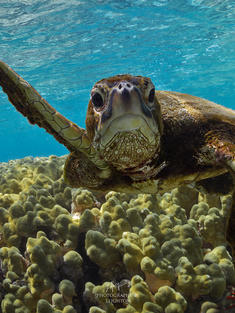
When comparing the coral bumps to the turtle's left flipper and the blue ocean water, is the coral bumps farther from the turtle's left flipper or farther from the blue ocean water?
the blue ocean water

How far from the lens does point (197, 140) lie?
2191 mm

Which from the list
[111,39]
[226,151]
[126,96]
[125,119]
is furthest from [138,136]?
[111,39]

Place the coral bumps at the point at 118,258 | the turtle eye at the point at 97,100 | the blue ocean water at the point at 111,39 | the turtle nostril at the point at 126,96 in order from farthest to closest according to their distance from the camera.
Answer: the blue ocean water at the point at 111,39 → the coral bumps at the point at 118,258 → the turtle eye at the point at 97,100 → the turtle nostril at the point at 126,96

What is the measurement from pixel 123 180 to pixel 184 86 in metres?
34.0

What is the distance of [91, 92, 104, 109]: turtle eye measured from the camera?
5.86 feet

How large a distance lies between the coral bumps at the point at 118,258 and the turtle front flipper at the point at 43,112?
0.80 meters

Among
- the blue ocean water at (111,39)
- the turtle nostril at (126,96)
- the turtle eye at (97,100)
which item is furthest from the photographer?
the blue ocean water at (111,39)

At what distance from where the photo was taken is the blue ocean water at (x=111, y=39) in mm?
12898

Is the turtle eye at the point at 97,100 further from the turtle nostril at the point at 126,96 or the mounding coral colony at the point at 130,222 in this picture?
the turtle nostril at the point at 126,96

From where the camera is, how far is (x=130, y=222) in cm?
265

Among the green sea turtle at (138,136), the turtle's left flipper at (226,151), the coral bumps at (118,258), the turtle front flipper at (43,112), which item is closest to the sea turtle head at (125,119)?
the green sea turtle at (138,136)

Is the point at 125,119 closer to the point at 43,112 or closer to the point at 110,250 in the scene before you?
the point at 43,112

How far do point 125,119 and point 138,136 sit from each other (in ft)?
0.57

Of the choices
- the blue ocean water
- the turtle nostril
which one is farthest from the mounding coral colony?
the blue ocean water
